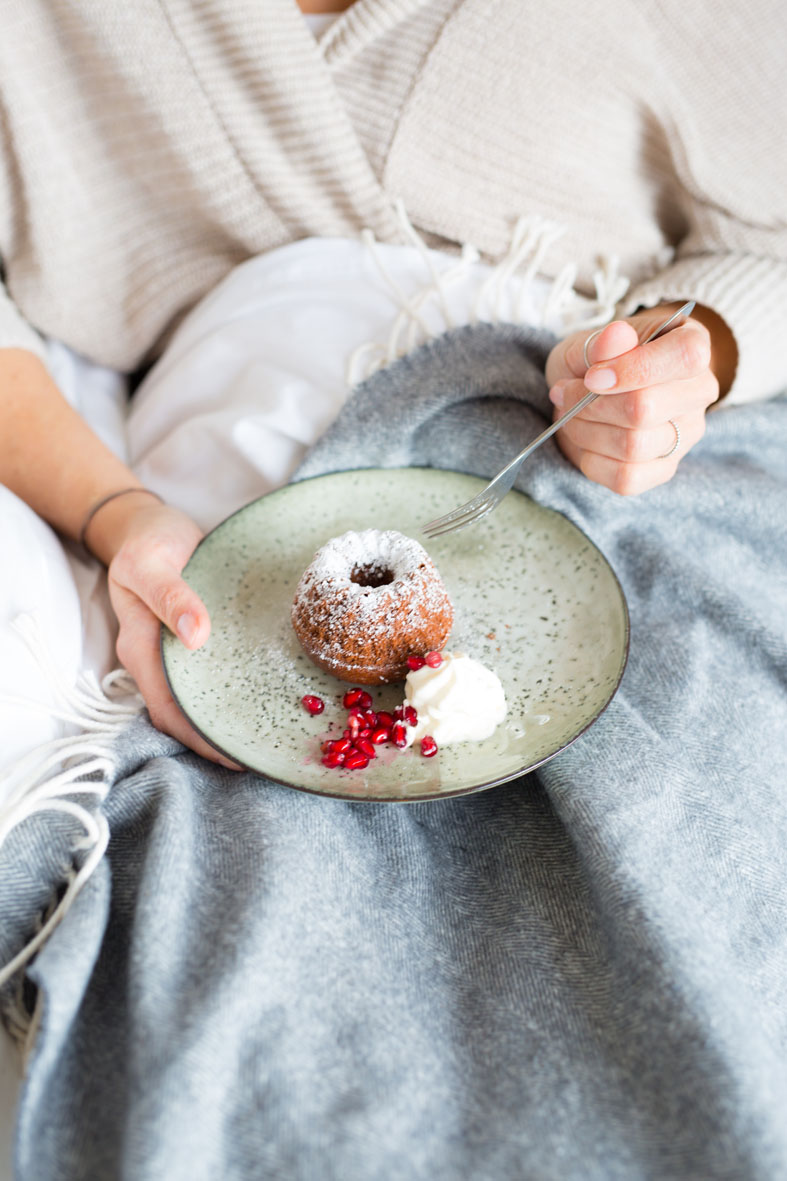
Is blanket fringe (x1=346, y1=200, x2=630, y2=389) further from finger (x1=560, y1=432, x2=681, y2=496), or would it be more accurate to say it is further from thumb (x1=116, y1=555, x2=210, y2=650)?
thumb (x1=116, y1=555, x2=210, y2=650)

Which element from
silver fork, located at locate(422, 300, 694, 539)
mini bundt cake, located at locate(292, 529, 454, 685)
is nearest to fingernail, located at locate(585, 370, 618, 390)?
silver fork, located at locate(422, 300, 694, 539)

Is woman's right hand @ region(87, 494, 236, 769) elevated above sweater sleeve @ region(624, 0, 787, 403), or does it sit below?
below

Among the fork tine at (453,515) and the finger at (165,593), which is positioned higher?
the finger at (165,593)

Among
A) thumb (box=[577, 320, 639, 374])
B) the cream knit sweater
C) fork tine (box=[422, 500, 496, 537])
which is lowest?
fork tine (box=[422, 500, 496, 537])

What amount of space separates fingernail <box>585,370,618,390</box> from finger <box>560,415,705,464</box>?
96 mm

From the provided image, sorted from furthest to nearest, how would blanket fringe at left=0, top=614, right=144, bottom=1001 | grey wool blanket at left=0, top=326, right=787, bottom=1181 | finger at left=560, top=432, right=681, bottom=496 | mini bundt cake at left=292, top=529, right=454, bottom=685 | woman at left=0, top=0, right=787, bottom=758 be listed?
woman at left=0, top=0, right=787, bottom=758, finger at left=560, top=432, right=681, bottom=496, mini bundt cake at left=292, top=529, right=454, bottom=685, blanket fringe at left=0, top=614, right=144, bottom=1001, grey wool blanket at left=0, top=326, right=787, bottom=1181

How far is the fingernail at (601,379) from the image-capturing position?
2.96 feet

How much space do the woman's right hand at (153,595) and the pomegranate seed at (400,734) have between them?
19 centimetres

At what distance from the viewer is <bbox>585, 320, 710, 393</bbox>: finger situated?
90 cm

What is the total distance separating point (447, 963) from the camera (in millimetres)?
764

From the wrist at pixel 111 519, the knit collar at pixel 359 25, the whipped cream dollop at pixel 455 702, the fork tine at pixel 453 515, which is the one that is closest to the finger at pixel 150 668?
the wrist at pixel 111 519

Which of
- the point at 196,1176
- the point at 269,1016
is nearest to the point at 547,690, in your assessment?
the point at 269,1016

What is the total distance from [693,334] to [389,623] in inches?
18.5

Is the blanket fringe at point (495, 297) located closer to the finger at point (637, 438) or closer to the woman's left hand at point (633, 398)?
the woman's left hand at point (633, 398)
